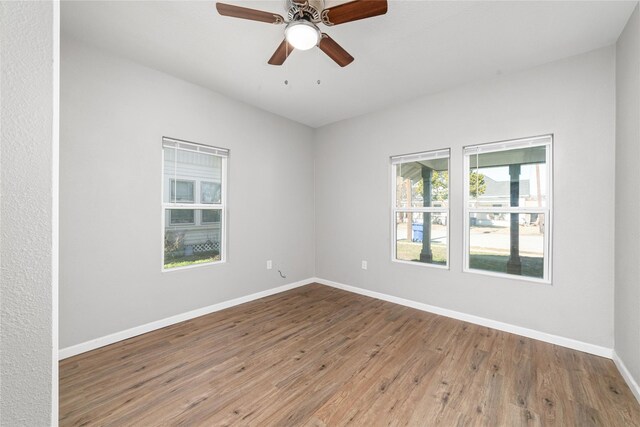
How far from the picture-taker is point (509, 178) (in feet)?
9.54

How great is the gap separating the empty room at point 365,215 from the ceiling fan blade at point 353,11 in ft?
0.06

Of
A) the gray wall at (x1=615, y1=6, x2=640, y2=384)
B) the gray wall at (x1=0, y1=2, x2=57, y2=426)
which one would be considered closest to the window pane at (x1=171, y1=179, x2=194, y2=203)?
the gray wall at (x1=0, y1=2, x2=57, y2=426)

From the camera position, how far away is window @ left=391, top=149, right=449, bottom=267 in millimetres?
3357

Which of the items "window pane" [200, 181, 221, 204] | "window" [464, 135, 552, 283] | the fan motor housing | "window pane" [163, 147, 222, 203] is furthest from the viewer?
"window pane" [200, 181, 221, 204]

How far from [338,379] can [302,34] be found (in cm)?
248

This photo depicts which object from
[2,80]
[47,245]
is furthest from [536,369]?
[2,80]

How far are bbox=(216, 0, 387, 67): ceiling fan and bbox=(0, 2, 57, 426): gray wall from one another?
1.15 metres

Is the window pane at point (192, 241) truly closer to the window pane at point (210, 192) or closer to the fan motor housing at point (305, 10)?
the window pane at point (210, 192)

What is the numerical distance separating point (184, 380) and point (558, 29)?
13.2 feet

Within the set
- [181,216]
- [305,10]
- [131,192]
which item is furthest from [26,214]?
[181,216]

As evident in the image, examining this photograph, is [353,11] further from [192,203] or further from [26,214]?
[192,203]

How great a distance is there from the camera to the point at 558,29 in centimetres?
217

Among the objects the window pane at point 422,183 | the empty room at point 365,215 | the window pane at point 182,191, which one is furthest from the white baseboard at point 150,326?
the window pane at point 422,183

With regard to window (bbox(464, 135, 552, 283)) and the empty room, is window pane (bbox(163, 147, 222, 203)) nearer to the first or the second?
the empty room
